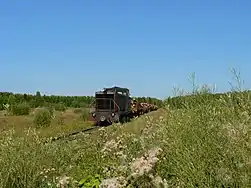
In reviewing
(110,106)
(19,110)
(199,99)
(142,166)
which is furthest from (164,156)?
(19,110)

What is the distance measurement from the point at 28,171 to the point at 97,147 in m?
2.65

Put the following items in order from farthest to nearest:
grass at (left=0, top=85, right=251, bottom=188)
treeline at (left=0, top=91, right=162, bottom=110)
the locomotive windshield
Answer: treeline at (left=0, top=91, right=162, bottom=110) < the locomotive windshield < grass at (left=0, top=85, right=251, bottom=188)

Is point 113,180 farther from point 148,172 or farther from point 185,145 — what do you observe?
point 185,145

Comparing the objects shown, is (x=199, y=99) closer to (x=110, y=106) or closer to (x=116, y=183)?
(x=116, y=183)

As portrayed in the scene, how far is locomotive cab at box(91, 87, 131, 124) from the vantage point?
39281mm

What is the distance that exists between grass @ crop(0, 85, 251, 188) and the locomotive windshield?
2871cm

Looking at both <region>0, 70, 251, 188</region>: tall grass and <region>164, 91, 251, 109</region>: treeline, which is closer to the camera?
<region>0, 70, 251, 188</region>: tall grass

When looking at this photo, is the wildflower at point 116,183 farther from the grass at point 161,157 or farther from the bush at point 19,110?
the bush at point 19,110

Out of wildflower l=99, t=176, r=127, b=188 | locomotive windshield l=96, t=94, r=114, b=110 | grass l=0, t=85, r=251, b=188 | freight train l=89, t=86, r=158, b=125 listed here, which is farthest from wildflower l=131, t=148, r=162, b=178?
locomotive windshield l=96, t=94, r=114, b=110

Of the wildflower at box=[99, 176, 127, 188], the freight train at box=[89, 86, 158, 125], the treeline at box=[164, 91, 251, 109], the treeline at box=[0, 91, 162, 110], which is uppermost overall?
the treeline at box=[0, 91, 162, 110]

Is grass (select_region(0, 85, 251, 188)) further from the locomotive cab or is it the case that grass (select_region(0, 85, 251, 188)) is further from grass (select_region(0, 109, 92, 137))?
the locomotive cab

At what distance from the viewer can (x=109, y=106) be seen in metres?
39.9

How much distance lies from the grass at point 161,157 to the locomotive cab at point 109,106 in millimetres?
28172

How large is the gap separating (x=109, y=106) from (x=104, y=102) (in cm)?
84
